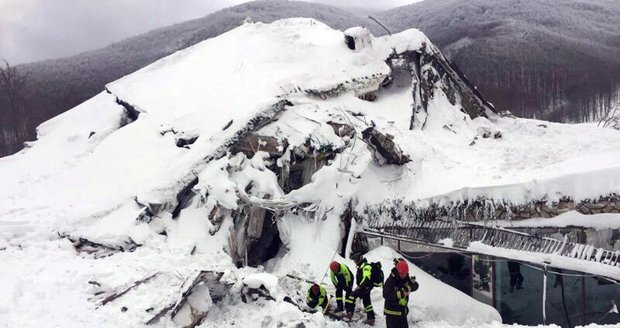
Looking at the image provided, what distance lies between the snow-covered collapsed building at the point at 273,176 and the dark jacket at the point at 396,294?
116cm

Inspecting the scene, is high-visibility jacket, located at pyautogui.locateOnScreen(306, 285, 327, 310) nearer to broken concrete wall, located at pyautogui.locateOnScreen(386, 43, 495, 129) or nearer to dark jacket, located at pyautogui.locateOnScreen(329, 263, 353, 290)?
dark jacket, located at pyautogui.locateOnScreen(329, 263, 353, 290)

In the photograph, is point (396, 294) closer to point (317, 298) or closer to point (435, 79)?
point (317, 298)

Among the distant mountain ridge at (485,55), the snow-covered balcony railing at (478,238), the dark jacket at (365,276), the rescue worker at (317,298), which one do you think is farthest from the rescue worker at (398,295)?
the distant mountain ridge at (485,55)

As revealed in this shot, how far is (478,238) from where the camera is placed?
7672mm

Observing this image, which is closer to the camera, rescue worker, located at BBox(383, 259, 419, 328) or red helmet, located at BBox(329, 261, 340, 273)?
rescue worker, located at BBox(383, 259, 419, 328)

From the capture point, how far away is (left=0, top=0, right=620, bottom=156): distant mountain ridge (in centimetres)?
4453

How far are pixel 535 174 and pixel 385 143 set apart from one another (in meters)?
2.66

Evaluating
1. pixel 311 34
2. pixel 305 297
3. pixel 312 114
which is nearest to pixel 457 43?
pixel 311 34

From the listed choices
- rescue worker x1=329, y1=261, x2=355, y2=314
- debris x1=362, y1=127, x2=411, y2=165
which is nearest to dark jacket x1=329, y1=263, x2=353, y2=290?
Result: rescue worker x1=329, y1=261, x2=355, y2=314

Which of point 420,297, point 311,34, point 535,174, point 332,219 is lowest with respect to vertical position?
point 420,297

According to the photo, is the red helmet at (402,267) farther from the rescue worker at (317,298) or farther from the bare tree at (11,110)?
the bare tree at (11,110)

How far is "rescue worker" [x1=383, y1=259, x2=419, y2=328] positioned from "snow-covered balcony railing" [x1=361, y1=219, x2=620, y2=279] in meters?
1.88

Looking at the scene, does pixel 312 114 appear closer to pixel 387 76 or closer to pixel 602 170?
pixel 387 76

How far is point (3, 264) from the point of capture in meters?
7.32
